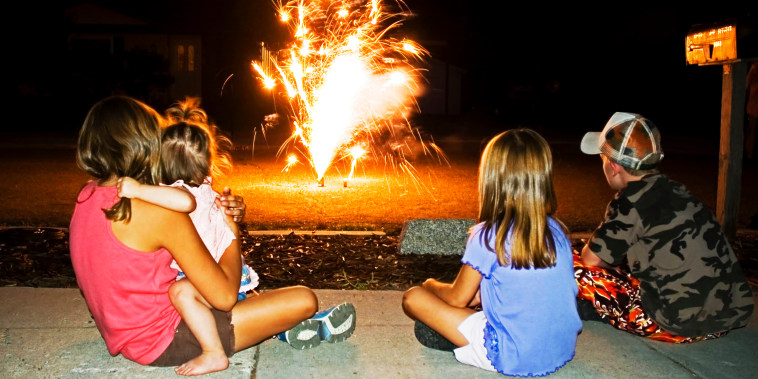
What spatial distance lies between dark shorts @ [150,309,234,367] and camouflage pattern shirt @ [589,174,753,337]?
7.04ft

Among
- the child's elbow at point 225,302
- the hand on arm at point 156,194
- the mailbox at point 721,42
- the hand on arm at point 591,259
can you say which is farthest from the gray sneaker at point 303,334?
the mailbox at point 721,42

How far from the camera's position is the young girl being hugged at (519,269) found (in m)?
3.57

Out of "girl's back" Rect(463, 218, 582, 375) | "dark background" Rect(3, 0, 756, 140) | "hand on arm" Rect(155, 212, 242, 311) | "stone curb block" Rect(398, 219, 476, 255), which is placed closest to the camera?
"hand on arm" Rect(155, 212, 242, 311)

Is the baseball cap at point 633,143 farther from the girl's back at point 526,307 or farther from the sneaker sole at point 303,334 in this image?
the sneaker sole at point 303,334

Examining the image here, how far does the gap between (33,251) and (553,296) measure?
477 centimetres

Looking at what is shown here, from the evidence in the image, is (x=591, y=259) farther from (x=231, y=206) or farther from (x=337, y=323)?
(x=231, y=206)

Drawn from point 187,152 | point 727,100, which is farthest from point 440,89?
point 187,152

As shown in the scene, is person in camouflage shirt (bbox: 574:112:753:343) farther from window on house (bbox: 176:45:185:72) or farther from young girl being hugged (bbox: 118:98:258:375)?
window on house (bbox: 176:45:185:72)

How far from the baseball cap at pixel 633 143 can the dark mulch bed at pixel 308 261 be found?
1212mm

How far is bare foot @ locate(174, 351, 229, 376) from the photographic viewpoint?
12.2ft

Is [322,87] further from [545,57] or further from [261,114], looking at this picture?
[545,57]

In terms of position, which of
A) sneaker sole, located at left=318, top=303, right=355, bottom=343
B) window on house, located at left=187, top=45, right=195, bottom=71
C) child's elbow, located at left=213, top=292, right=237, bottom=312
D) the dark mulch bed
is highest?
window on house, located at left=187, top=45, right=195, bottom=71

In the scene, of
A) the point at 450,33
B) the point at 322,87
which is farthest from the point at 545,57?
the point at 322,87

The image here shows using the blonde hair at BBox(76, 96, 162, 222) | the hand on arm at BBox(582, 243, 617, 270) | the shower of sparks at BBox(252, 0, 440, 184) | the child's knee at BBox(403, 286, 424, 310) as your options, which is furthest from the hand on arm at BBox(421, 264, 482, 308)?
the shower of sparks at BBox(252, 0, 440, 184)
